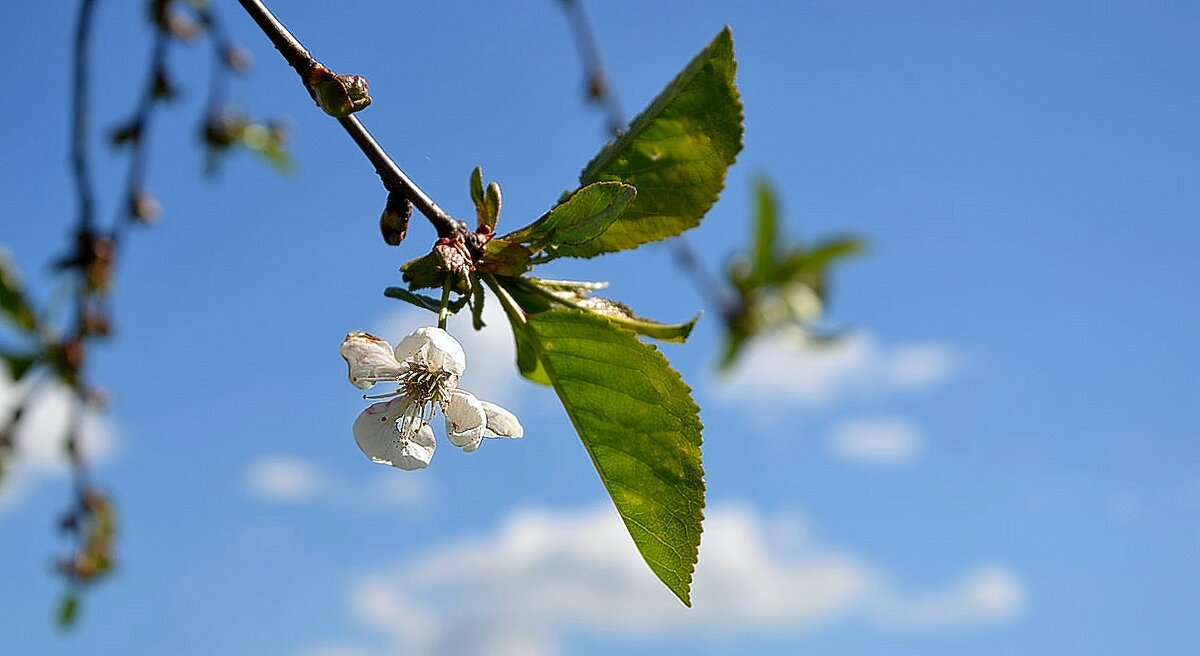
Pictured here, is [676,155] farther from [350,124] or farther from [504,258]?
[350,124]

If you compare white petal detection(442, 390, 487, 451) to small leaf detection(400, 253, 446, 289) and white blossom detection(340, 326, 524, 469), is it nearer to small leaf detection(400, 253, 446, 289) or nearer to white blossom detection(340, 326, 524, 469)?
white blossom detection(340, 326, 524, 469)

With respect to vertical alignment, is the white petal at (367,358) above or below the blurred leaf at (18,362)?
below

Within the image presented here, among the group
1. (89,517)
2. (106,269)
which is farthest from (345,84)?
(89,517)

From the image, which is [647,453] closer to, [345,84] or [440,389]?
[440,389]

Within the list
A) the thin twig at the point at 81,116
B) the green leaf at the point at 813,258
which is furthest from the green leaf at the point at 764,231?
the thin twig at the point at 81,116

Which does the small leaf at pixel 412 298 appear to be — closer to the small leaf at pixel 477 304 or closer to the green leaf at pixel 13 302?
the small leaf at pixel 477 304

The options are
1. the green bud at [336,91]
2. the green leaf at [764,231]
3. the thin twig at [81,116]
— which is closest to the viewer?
the green bud at [336,91]
